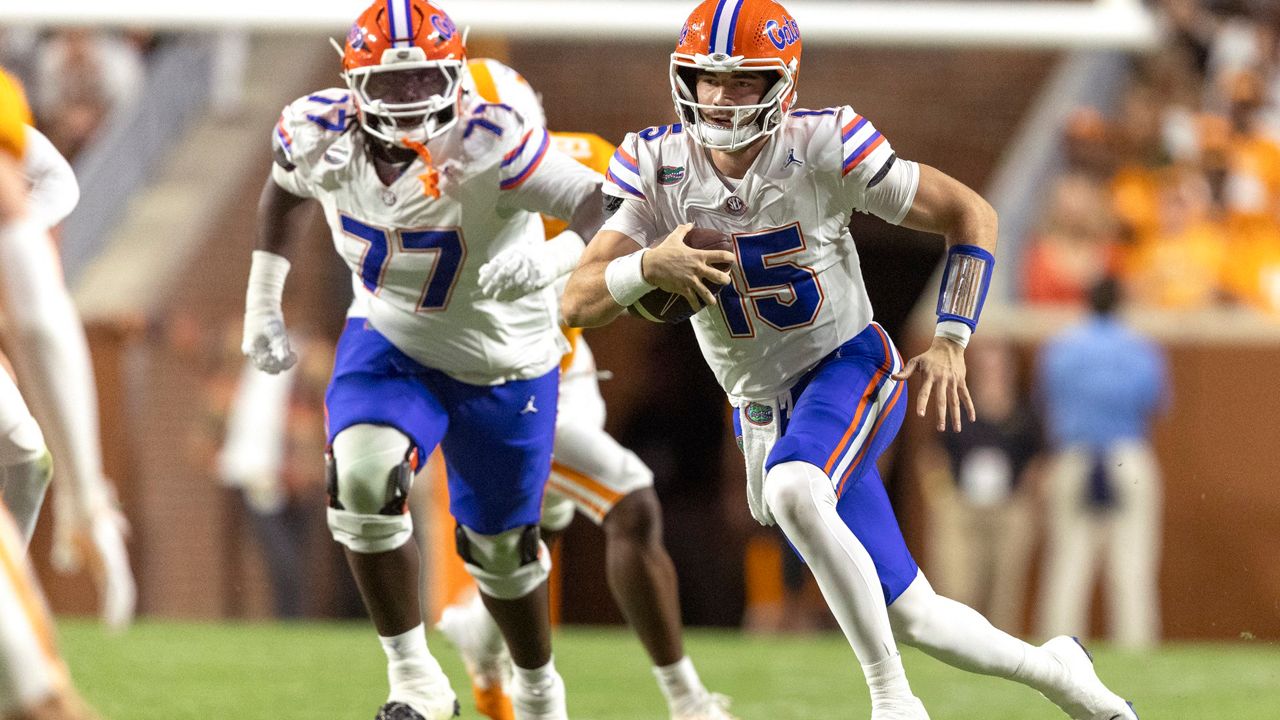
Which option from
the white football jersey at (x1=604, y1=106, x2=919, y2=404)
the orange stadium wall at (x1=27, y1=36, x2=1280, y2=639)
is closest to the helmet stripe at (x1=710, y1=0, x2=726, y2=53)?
the white football jersey at (x1=604, y1=106, x2=919, y2=404)

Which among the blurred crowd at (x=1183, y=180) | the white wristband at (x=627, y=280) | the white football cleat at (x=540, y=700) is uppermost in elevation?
the white wristband at (x=627, y=280)

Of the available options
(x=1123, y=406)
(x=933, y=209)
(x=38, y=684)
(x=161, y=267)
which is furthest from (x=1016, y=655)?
(x=161, y=267)

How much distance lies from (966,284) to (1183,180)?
769 cm

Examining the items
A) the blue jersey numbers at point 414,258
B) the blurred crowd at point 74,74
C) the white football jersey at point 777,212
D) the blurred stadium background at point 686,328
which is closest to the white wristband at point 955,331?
the white football jersey at point 777,212

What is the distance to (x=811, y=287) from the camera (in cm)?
411

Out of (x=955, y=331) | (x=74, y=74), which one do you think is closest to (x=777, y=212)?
(x=955, y=331)

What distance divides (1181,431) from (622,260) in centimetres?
672

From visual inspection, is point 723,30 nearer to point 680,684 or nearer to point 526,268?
point 526,268

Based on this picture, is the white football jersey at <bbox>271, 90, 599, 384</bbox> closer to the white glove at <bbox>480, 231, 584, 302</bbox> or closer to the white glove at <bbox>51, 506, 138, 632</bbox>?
the white glove at <bbox>480, 231, 584, 302</bbox>

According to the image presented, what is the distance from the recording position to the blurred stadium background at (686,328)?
315 inches

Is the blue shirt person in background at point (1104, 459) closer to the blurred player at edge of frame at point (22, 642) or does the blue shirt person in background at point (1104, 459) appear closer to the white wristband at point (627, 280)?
the white wristband at point (627, 280)

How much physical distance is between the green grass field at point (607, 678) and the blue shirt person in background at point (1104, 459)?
0.47 metres

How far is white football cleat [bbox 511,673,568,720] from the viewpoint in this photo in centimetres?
479

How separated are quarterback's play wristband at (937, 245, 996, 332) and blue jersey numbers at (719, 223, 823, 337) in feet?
0.96
